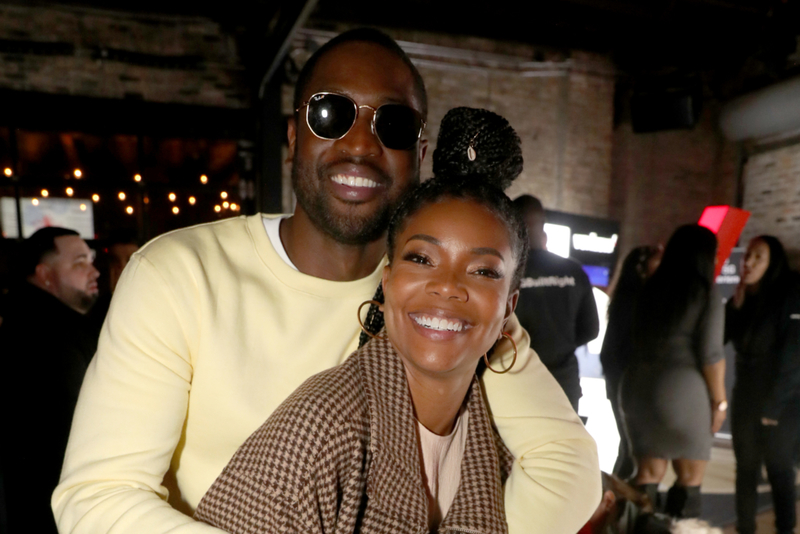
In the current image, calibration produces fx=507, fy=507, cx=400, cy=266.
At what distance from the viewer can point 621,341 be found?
4168 millimetres

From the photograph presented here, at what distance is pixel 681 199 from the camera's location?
7594 millimetres

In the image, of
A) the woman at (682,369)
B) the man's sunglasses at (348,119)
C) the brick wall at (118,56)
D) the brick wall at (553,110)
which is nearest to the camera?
the man's sunglasses at (348,119)

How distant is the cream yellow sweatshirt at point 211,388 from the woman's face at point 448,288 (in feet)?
0.66

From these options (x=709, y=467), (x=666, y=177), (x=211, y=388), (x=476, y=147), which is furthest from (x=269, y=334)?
(x=666, y=177)

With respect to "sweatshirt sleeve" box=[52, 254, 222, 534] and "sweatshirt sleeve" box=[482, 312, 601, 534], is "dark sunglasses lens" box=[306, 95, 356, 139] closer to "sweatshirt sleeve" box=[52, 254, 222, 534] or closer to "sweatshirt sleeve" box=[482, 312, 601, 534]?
"sweatshirt sleeve" box=[52, 254, 222, 534]

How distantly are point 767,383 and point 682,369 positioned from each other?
2.59 feet

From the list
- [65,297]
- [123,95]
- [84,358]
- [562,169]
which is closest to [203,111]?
[123,95]

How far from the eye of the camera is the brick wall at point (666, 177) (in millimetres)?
7363

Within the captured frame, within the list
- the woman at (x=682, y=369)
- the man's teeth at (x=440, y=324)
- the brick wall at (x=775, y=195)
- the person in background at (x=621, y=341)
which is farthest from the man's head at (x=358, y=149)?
the brick wall at (x=775, y=195)

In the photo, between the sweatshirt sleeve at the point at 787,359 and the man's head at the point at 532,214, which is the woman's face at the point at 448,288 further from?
the sweatshirt sleeve at the point at 787,359

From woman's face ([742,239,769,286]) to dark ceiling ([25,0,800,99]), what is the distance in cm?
240

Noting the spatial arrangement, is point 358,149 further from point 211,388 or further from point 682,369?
point 682,369

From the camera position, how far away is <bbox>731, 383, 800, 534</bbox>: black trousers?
3.72 metres

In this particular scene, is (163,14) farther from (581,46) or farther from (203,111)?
(581,46)
